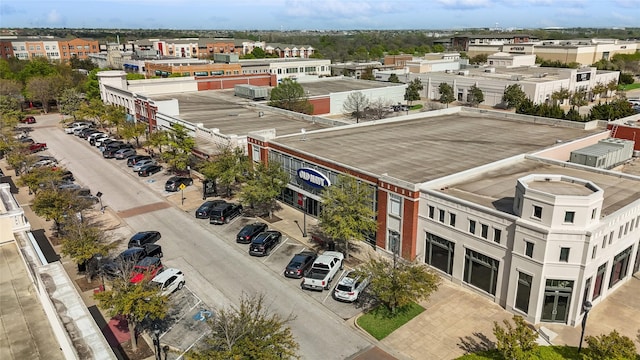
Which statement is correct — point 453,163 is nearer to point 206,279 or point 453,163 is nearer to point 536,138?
point 536,138

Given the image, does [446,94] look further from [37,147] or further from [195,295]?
[195,295]

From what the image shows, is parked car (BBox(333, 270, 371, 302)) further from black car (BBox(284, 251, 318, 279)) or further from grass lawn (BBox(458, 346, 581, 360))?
grass lawn (BBox(458, 346, 581, 360))

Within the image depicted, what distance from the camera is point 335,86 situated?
346ft

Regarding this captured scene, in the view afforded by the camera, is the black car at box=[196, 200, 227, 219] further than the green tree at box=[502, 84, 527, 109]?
No

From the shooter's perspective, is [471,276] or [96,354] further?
[471,276]

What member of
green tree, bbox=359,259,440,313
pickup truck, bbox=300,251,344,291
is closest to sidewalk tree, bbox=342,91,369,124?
pickup truck, bbox=300,251,344,291

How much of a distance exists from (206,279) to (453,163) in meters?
24.5

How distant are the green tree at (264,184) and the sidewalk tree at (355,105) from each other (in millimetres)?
45229

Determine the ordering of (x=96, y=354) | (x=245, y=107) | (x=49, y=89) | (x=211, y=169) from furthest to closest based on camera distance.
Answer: (x=49, y=89) → (x=245, y=107) → (x=211, y=169) → (x=96, y=354)

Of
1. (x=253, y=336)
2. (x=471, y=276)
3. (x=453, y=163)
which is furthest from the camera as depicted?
(x=453, y=163)

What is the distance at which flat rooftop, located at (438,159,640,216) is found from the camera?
33062 millimetres

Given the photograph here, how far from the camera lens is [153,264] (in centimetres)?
3406

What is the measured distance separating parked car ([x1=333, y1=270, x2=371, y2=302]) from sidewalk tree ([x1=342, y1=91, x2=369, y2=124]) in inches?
2301

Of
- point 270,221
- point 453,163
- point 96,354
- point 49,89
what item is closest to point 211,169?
point 270,221
